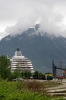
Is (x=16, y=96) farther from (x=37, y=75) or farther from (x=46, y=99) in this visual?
(x=37, y=75)

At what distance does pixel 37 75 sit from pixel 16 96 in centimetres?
9500

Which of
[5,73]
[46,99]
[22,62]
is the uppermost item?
[22,62]

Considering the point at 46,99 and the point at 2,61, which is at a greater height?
the point at 2,61

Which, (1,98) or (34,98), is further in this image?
(1,98)

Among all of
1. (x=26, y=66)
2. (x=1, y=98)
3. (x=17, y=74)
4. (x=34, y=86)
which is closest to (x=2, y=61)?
(x=17, y=74)

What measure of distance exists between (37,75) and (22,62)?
47.2 m

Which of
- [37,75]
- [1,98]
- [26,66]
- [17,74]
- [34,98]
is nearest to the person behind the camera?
[34,98]

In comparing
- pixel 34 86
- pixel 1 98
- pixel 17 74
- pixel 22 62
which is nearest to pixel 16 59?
pixel 22 62

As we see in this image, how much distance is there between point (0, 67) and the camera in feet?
238

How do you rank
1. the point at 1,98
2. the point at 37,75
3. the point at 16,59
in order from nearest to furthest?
the point at 1,98 → the point at 37,75 → the point at 16,59

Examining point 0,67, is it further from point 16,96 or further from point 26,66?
point 26,66

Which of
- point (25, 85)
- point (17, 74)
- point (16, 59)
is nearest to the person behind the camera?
point (25, 85)

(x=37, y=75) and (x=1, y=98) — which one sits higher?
(x=37, y=75)

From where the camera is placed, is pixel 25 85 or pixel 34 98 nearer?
pixel 34 98
